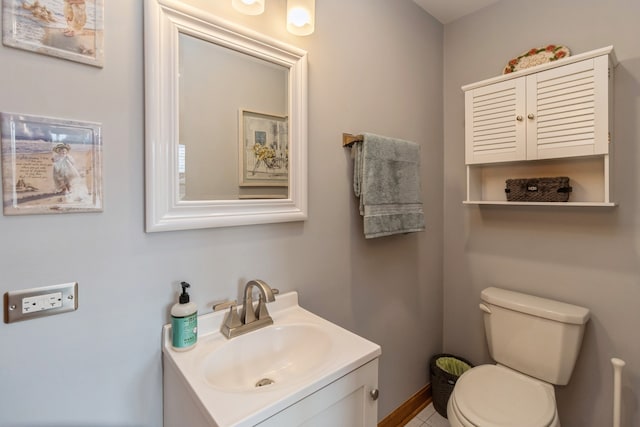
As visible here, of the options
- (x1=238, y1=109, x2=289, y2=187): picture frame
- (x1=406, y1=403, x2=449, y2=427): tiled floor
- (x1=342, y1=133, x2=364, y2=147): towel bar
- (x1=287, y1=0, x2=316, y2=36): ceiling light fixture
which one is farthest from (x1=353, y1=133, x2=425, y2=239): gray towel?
(x1=406, y1=403, x2=449, y2=427): tiled floor

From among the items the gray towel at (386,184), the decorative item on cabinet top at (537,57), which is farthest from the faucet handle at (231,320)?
the decorative item on cabinet top at (537,57)

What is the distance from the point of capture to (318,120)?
134cm

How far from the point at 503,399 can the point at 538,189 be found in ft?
3.37

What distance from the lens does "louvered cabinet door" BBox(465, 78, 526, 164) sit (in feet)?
5.07

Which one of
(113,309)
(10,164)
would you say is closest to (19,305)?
(113,309)

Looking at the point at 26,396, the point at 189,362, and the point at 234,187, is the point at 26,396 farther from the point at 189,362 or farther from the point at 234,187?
the point at 234,187

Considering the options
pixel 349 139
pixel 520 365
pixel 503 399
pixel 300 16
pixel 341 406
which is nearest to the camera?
pixel 341 406

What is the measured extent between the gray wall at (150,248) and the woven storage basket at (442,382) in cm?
Answer: 22

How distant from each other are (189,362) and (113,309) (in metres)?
0.27

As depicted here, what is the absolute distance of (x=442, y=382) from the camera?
184 cm

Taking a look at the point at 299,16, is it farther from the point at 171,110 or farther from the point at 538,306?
the point at 538,306

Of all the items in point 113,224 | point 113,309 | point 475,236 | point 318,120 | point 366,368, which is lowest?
point 366,368

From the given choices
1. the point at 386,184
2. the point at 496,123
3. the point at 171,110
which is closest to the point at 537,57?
the point at 496,123

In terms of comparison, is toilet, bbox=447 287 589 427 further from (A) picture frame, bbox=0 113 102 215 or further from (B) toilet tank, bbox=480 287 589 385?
(A) picture frame, bbox=0 113 102 215
